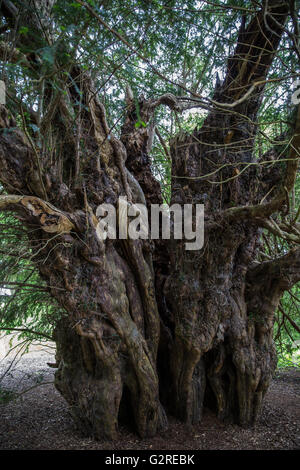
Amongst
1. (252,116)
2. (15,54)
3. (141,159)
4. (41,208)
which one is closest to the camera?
(15,54)

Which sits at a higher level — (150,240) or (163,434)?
(150,240)

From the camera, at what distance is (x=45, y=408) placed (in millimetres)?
3797

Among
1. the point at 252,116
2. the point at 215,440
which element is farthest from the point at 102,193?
the point at 215,440

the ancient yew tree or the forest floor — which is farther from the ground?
the ancient yew tree

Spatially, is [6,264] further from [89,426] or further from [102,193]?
[89,426]

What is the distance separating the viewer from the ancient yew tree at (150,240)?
2.49 metres

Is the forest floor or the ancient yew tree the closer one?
the ancient yew tree

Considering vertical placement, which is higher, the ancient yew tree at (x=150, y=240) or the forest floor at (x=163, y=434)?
the ancient yew tree at (x=150, y=240)

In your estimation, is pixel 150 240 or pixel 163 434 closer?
pixel 163 434

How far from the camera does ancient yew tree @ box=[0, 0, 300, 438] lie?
2488 mm

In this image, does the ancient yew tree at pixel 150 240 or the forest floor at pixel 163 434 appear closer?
the ancient yew tree at pixel 150 240

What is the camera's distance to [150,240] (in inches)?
129

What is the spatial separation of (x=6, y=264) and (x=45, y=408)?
2.04 meters
